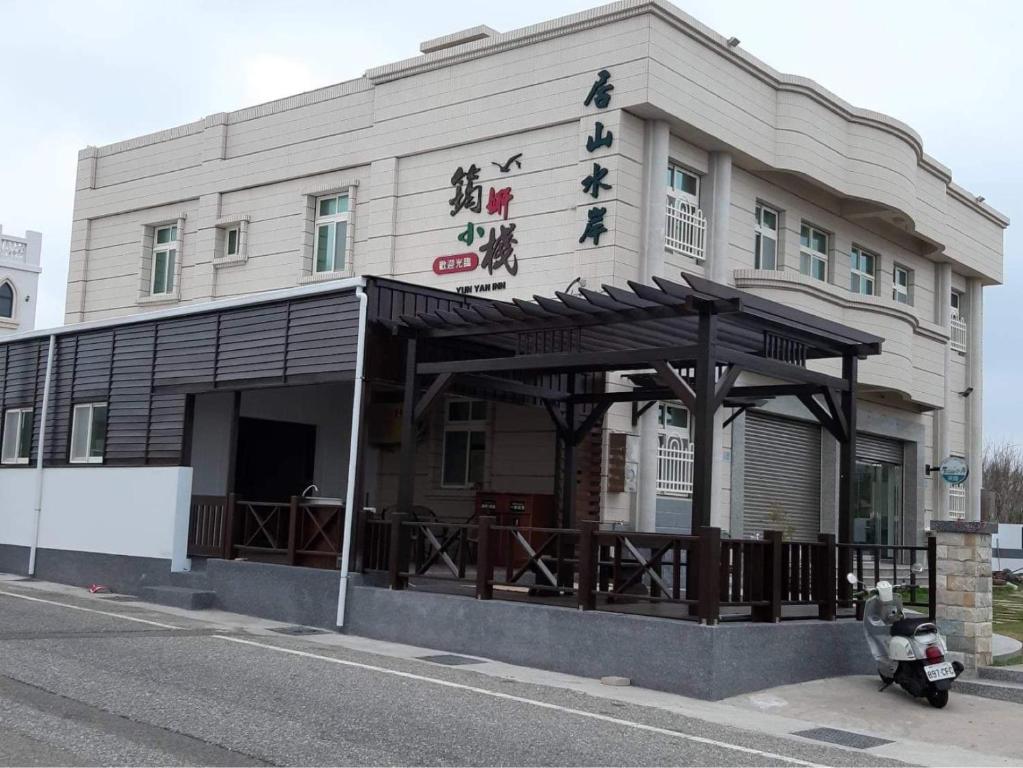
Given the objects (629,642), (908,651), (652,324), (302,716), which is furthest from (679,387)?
(302,716)

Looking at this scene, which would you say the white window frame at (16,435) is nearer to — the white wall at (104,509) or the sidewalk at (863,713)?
the white wall at (104,509)

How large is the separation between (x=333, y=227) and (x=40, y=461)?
6208mm

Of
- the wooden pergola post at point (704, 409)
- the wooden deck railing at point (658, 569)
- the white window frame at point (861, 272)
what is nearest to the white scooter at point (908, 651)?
the wooden deck railing at point (658, 569)

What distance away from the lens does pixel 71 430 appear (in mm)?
17812

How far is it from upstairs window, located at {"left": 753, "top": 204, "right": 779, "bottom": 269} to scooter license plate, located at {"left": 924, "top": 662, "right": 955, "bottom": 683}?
9.53 metres

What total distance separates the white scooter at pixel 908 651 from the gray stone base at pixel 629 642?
23.1 inches

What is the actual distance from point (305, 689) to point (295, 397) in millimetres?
9677

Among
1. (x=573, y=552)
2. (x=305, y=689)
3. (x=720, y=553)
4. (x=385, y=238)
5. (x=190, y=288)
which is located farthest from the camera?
(x=190, y=288)

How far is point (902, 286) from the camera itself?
76.2 ft

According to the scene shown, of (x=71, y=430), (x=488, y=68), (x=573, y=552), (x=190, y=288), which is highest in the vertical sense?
(x=488, y=68)

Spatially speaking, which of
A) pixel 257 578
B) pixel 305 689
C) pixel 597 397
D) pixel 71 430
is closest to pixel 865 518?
pixel 597 397

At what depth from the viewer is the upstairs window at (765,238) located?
61.9 feet

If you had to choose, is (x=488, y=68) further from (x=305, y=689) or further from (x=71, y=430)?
(x=305, y=689)

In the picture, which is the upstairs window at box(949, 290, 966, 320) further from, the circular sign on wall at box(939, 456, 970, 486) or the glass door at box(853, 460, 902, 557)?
the circular sign on wall at box(939, 456, 970, 486)
